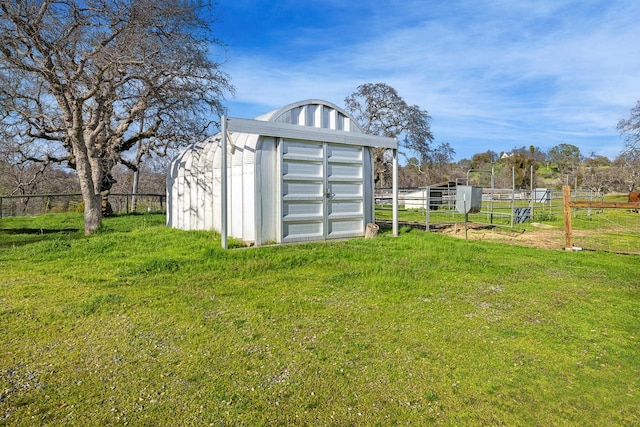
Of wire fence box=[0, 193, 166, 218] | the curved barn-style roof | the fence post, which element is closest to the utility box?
the fence post

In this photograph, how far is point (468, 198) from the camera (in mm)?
9758

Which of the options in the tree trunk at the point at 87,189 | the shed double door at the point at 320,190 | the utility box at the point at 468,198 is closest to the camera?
the shed double door at the point at 320,190

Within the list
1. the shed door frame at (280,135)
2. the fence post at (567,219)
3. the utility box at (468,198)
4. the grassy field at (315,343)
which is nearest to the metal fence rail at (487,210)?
the utility box at (468,198)

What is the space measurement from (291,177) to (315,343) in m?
5.29

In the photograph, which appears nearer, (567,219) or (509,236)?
(567,219)

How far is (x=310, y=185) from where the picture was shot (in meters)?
8.67

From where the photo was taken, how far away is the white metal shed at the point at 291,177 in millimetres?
8062

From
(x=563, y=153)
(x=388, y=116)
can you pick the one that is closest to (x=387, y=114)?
(x=388, y=116)

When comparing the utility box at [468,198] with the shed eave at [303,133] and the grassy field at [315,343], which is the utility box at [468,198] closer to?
the shed eave at [303,133]

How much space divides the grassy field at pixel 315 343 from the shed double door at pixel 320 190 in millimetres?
1818

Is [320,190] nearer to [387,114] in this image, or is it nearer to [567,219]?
[567,219]

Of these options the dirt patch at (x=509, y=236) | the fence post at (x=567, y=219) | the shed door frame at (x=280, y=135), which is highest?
the shed door frame at (x=280, y=135)

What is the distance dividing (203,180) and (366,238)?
4.69 m

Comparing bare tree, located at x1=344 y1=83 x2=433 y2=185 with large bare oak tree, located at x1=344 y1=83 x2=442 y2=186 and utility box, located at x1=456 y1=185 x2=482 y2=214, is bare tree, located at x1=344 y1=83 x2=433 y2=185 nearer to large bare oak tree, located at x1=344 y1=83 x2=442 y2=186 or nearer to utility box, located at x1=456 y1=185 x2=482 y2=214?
large bare oak tree, located at x1=344 y1=83 x2=442 y2=186
